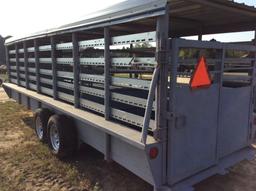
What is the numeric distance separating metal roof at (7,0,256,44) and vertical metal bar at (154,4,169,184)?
0.42 feet

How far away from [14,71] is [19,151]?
3.66 metres

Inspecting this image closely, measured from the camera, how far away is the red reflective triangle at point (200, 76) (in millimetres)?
2695

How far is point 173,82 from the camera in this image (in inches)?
98.4

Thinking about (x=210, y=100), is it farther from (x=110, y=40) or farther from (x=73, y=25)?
(x=73, y=25)

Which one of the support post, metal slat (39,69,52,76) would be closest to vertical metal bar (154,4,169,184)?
the support post

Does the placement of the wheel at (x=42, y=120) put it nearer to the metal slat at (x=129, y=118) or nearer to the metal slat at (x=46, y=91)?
the metal slat at (x=46, y=91)

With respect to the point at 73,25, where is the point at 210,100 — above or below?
below

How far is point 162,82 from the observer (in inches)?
95.8

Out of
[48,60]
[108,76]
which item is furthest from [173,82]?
[48,60]

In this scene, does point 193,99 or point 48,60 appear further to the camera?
point 48,60

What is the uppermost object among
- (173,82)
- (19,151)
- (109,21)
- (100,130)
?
(109,21)

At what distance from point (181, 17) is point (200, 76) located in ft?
4.24

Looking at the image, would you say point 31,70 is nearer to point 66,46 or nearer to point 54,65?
point 54,65

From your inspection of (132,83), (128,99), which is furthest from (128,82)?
(128,99)
